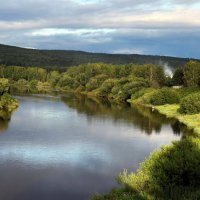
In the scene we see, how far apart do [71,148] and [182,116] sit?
31296mm

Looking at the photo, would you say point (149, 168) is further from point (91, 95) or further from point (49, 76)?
point (49, 76)

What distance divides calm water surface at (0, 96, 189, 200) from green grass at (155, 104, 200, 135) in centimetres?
171

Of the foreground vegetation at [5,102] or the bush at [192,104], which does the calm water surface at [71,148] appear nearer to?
the foreground vegetation at [5,102]

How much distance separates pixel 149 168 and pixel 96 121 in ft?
139

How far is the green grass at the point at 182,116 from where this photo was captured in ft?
205

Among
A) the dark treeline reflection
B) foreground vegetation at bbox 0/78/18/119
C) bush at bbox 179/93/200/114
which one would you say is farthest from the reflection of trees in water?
bush at bbox 179/93/200/114

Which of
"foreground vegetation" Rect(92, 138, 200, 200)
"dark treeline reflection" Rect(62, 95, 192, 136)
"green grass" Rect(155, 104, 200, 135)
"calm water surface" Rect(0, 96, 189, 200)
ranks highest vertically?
"foreground vegetation" Rect(92, 138, 200, 200)

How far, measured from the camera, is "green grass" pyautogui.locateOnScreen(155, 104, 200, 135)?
62588 mm

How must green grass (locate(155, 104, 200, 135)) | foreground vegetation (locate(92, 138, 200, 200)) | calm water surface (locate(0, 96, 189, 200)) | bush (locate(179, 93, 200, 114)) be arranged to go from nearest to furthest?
1. foreground vegetation (locate(92, 138, 200, 200))
2. calm water surface (locate(0, 96, 189, 200))
3. green grass (locate(155, 104, 200, 135))
4. bush (locate(179, 93, 200, 114))

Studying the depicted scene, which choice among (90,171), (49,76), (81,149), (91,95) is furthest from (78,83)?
(90,171)

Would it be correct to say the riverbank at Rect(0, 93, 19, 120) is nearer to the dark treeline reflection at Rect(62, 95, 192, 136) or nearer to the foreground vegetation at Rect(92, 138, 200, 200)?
the dark treeline reflection at Rect(62, 95, 192, 136)

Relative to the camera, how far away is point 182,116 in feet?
239

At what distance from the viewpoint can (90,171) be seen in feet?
123

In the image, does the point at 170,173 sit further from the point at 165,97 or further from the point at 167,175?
the point at 165,97
